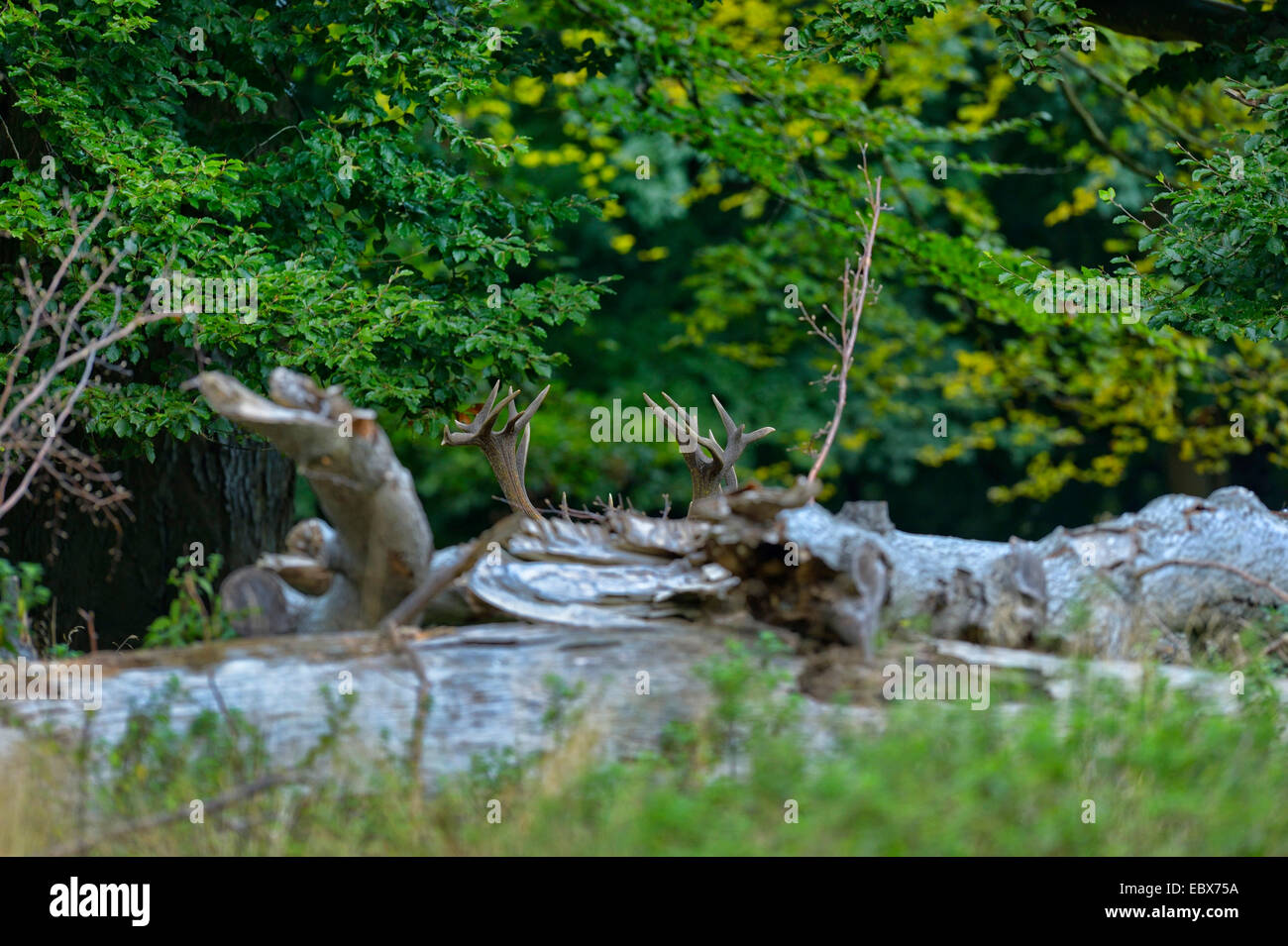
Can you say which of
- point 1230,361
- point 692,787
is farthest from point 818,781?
point 1230,361

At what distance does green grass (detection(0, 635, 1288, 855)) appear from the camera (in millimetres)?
4246

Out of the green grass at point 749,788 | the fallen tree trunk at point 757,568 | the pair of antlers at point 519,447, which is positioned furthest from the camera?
the pair of antlers at point 519,447

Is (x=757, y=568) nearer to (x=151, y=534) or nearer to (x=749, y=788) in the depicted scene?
(x=749, y=788)

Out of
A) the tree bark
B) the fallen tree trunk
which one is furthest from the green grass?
the tree bark

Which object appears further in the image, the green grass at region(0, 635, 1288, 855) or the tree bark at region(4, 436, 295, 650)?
the tree bark at region(4, 436, 295, 650)

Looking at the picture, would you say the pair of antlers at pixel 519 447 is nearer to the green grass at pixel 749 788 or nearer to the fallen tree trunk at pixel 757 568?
the fallen tree trunk at pixel 757 568

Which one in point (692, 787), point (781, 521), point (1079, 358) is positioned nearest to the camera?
point (692, 787)

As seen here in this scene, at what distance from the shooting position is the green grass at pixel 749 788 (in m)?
4.25

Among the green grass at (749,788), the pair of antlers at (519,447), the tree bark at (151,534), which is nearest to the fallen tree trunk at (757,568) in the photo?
the green grass at (749,788)

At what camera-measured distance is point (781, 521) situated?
544 cm

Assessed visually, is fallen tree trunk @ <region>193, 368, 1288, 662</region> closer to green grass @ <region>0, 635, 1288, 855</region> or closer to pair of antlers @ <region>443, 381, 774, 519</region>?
green grass @ <region>0, 635, 1288, 855</region>

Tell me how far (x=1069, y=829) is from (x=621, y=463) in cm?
1368

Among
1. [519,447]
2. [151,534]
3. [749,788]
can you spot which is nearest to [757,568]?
[749,788]
